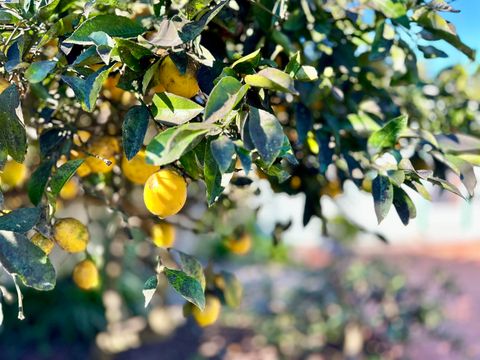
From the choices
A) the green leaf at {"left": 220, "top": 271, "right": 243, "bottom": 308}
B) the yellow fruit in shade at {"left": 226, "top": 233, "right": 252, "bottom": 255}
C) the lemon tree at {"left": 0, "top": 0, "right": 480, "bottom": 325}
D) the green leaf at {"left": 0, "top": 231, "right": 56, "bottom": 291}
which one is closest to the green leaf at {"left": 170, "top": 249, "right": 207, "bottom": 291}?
the lemon tree at {"left": 0, "top": 0, "right": 480, "bottom": 325}

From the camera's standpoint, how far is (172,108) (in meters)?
0.60

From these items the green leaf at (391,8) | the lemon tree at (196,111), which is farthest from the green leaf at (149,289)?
the green leaf at (391,8)

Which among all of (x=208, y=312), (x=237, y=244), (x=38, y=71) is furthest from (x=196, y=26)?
(x=237, y=244)

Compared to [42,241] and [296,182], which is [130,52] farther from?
[296,182]

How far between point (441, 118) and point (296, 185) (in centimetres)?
55

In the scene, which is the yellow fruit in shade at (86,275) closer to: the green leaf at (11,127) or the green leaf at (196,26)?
the green leaf at (11,127)

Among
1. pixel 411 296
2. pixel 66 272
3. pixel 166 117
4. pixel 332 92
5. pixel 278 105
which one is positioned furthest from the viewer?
pixel 66 272

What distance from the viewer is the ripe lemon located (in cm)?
83

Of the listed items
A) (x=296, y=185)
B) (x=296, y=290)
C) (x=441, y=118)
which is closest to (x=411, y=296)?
(x=296, y=290)

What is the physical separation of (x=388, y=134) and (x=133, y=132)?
1.14 feet

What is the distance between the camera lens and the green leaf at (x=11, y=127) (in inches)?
24.1

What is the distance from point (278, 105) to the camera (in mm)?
965

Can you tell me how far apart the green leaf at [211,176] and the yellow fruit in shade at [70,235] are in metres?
0.26

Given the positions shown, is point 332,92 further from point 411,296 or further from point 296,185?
point 411,296
